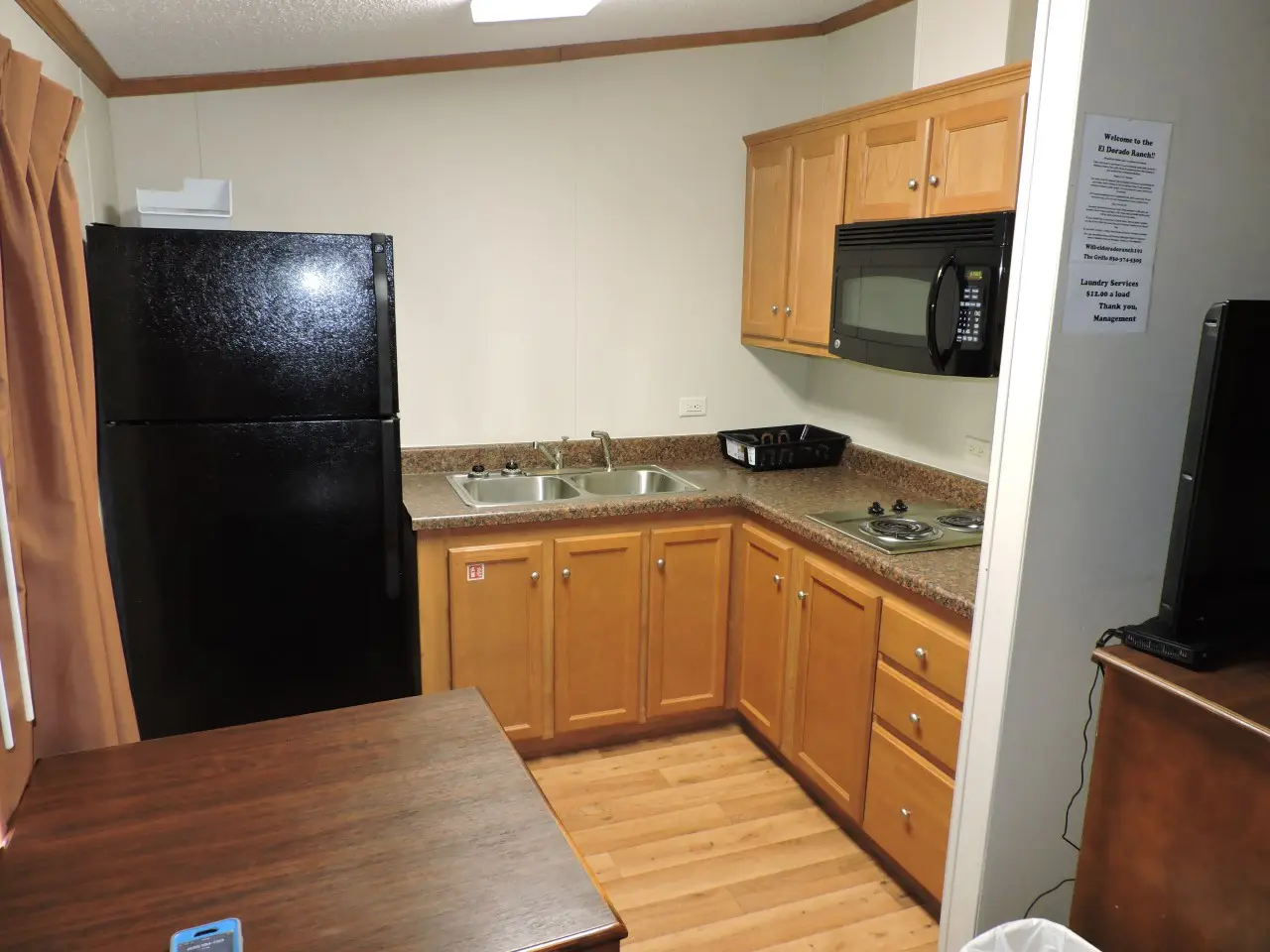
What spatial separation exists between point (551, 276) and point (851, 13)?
4.76 ft

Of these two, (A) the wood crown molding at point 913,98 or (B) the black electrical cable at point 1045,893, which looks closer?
(B) the black electrical cable at point 1045,893

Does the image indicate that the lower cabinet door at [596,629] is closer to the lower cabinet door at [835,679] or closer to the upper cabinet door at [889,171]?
the lower cabinet door at [835,679]

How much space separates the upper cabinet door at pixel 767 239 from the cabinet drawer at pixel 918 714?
1437 millimetres

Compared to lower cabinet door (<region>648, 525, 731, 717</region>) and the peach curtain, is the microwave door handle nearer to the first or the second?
lower cabinet door (<region>648, 525, 731, 717</region>)

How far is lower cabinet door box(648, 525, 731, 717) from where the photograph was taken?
3.08 m

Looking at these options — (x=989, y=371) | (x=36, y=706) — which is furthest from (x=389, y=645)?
(x=989, y=371)

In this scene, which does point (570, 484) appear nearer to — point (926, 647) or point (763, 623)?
point (763, 623)

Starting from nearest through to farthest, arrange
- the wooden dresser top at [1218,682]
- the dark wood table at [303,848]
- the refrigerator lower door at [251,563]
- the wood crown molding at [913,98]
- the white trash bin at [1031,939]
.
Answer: the dark wood table at [303,848], the wooden dresser top at [1218,682], the white trash bin at [1031,939], the wood crown molding at [913,98], the refrigerator lower door at [251,563]

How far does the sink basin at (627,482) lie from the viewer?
341cm

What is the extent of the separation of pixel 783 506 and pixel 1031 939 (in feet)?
4.89

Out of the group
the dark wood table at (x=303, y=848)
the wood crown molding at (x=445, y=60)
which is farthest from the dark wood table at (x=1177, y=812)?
the wood crown molding at (x=445, y=60)

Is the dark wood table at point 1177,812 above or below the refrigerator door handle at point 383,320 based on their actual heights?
below

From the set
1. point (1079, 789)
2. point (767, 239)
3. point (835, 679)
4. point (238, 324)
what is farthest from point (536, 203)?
point (1079, 789)

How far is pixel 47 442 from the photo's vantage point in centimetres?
165
